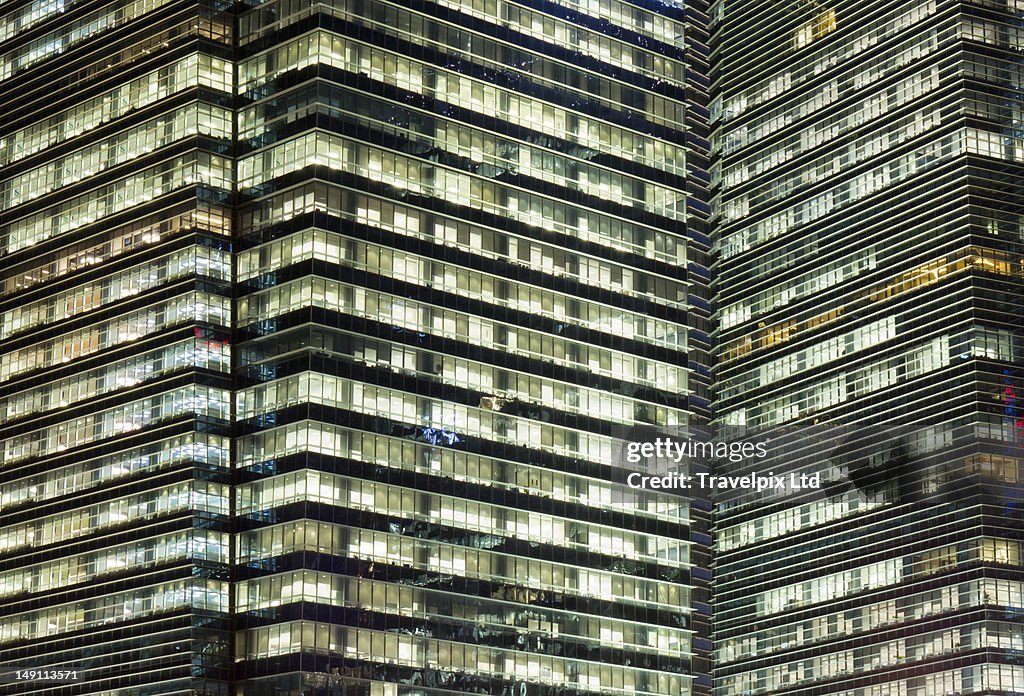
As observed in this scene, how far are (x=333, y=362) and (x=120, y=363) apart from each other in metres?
22.7

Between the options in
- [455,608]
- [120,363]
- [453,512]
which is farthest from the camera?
[120,363]

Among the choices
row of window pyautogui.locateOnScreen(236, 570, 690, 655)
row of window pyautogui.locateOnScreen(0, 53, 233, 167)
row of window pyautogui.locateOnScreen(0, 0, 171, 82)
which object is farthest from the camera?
row of window pyautogui.locateOnScreen(0, 0, 171, 82)

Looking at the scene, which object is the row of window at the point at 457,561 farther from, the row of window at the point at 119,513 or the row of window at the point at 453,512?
the row of window at the point at 119,513

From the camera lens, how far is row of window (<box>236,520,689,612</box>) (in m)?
166

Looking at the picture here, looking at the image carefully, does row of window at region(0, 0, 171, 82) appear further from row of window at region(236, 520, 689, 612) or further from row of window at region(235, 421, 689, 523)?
row of window at region(236, 520, 689, 612)

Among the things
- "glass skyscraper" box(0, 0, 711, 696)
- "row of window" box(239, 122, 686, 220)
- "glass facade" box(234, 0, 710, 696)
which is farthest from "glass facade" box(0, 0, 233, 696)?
"row of window" box(239, 122, 686, 220)

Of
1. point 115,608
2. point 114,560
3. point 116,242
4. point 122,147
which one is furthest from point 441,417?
point 122,147

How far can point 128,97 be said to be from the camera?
188 meters

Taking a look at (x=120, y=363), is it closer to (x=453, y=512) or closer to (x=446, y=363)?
(x=446, y=363)

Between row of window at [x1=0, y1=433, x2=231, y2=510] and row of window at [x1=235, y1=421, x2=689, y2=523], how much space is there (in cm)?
306

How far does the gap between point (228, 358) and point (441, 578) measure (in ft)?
88.4

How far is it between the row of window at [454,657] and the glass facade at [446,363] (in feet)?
0.71

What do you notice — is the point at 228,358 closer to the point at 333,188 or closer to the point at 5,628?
the point at 333,188

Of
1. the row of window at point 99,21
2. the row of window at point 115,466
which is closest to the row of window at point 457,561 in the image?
the row of window at point 115,466
